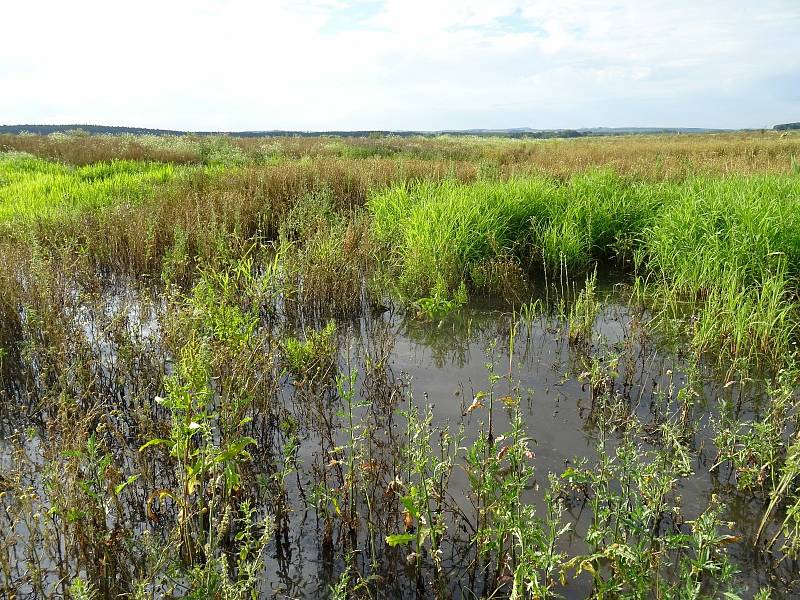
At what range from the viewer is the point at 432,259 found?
6.99 m

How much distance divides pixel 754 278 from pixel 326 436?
515cm

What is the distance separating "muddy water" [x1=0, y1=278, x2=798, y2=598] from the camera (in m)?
2.88

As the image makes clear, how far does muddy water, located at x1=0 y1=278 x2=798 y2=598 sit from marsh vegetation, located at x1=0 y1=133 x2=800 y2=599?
0.08 ft

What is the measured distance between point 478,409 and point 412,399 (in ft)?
2.22

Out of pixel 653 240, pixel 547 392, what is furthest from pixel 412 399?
pixel 653 240

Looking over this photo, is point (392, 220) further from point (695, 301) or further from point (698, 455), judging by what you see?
point (698, 455)

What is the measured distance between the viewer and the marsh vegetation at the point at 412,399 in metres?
2.67

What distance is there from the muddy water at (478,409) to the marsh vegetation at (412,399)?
2 centimetres

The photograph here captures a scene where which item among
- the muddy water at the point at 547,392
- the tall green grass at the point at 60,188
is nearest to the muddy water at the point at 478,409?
the muddy water at the point at 547,392

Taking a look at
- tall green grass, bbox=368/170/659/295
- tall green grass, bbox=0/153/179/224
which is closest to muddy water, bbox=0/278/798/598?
tall green grass, bbox=368/170/659/295

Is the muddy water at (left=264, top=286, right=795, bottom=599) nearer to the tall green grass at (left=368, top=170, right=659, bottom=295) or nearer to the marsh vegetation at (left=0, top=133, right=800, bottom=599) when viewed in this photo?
the marsh vegetation at (left=0, top=133, right=800, bottom=599)

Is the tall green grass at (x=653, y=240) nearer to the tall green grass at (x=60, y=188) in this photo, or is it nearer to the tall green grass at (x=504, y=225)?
the tall green grass at (x=504, y=225)

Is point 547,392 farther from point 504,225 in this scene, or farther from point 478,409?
point 504,225

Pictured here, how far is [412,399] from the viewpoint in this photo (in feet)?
13.0
